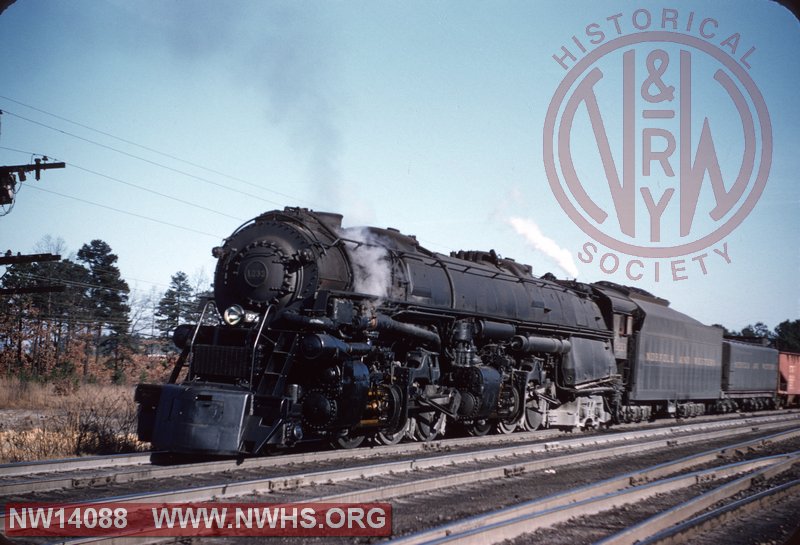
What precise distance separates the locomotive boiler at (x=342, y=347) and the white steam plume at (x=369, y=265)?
23 mm

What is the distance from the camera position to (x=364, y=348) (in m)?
10.3

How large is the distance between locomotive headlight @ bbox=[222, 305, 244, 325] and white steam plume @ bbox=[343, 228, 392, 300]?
1.89m

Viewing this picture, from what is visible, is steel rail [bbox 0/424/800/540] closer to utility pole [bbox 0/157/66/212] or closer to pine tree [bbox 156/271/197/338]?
utility pole [bbox 0/157/66/212]

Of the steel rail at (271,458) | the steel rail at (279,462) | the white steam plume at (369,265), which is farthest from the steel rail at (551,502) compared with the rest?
the white steam plume at (369,265)

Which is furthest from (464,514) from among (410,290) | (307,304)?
(410,290)

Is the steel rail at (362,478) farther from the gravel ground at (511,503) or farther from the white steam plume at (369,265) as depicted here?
the white steam plume at (369,265)

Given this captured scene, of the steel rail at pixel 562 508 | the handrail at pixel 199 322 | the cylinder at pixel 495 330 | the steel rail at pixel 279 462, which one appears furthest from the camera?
the cylinder at pixel 495 330

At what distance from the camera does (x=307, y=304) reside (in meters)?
10.1

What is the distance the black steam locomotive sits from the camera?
29.7 ft

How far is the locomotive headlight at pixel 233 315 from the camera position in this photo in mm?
10047

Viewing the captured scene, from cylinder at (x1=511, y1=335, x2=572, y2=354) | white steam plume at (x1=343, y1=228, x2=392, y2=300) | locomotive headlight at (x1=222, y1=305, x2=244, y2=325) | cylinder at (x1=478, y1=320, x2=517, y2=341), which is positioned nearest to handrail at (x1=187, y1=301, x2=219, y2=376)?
locomotive headlight at (x1=222, y1=305, x2=244, y2=325)

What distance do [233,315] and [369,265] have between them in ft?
8.10

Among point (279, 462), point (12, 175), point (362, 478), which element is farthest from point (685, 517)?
point (12, 175)

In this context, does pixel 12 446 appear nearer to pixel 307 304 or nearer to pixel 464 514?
pixel 307 304
